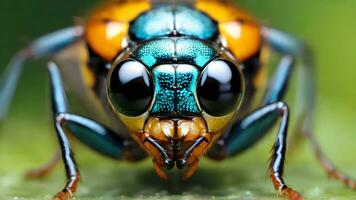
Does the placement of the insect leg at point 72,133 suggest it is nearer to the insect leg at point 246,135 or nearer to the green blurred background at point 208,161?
the green blurred background at point 208,161

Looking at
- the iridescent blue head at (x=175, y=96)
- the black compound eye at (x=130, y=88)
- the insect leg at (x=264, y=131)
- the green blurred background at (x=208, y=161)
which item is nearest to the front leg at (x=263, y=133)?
the insect leg at (x=264, y=131)

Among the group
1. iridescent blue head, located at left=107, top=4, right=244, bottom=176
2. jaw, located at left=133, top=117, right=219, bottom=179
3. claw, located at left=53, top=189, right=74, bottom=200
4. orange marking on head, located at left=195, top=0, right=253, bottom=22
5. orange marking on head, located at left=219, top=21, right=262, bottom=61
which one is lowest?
claw, located at left=53, top=189, right=74, bottom=200

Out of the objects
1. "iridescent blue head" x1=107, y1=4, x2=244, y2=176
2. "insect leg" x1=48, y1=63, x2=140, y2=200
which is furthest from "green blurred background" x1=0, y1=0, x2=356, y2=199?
"iridescent blue head" x1=107, y1=4, x2=244, y2=176

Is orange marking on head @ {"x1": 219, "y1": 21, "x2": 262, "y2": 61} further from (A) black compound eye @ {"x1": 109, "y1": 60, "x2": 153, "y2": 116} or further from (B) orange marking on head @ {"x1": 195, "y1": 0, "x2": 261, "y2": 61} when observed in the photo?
(A) black compound eye @ {"x1": 109, "y1": 60, "x2": 153, "y2": 116}

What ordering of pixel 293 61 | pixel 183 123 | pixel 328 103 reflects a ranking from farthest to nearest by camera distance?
pixel 328 103 < pixel 293 61 < pixel 183 123

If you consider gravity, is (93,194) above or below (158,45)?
below

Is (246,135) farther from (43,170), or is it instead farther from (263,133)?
(43,170)

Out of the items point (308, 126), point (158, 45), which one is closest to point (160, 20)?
point (158, 45)

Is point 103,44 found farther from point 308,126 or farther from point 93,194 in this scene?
point 308,126
